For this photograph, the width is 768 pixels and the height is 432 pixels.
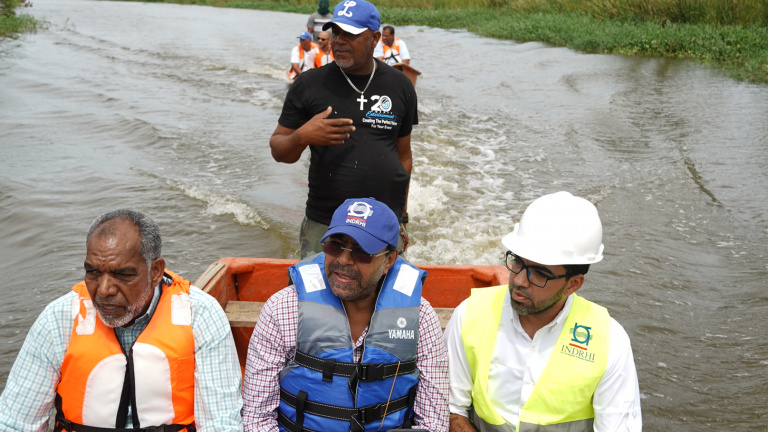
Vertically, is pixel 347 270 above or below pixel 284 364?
above

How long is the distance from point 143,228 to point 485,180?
750cm

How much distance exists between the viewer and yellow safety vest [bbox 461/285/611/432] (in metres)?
2.60

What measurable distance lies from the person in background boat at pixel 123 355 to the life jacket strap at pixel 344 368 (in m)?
0.28

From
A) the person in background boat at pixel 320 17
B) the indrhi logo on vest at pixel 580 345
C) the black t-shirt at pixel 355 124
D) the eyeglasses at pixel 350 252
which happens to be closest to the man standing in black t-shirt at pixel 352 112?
the black t-shirt at pixel 355 124

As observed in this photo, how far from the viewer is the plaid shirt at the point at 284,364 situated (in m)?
2.69

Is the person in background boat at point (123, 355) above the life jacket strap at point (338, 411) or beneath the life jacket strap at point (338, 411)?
above

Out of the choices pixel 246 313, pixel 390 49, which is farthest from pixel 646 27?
pixel 246 313

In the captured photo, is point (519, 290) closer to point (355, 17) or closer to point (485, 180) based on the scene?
point (355, 17)

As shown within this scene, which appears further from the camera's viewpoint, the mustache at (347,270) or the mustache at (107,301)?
the mustache at (347,270)

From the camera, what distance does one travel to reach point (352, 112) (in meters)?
3.57

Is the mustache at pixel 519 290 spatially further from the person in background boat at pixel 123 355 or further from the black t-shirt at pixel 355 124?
the black t-shirt at pixel 355 124

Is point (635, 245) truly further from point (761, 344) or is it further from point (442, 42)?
point (442, 42)

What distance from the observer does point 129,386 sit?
8.29ft

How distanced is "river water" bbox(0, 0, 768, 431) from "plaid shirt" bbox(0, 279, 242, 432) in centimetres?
271
